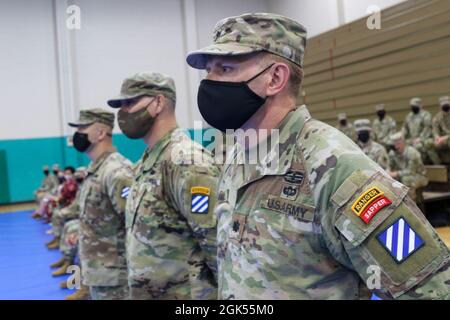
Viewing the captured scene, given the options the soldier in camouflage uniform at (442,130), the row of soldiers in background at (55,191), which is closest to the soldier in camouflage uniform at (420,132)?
the soldier in camouflage uniform at (442,130)

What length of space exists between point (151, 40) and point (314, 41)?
3399 millimetres

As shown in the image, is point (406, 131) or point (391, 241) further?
point (406, 131)

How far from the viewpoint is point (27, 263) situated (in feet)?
17.7

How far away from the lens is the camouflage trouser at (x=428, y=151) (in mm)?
5351

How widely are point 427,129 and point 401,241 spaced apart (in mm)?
5508

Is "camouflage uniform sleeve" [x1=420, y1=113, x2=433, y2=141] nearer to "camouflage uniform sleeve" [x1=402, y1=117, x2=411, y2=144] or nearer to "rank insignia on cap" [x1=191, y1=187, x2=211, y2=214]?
"camouflage uniform sleeve" [x1=402, y1=117, x2=411, y2=144]

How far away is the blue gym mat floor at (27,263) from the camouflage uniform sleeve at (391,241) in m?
3.61

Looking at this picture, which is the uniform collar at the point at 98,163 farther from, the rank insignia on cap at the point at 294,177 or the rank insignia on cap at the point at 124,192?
the rank insignia on cap at the point at 294,177

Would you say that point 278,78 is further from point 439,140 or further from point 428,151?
point 428,151

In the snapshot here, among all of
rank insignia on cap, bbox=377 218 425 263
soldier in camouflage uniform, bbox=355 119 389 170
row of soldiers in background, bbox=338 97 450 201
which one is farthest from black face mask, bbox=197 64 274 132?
soldier in camouflage uniform, bbox=355 119 389 170

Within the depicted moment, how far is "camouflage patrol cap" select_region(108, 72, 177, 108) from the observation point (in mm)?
2062

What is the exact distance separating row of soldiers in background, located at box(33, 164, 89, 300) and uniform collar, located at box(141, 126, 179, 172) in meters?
1.08

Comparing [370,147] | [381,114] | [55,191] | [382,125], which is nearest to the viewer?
[370,147]

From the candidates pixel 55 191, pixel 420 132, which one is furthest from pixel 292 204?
pixel 55 191
